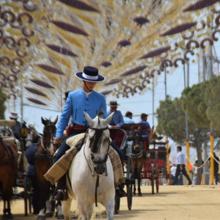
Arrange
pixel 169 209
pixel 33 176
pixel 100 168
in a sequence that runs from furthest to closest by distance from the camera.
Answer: pixel 169 209 < pixel 33 176 < pixel 100 168

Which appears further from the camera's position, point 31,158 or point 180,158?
point 180,158

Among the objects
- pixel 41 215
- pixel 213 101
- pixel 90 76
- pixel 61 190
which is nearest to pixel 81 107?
pixel 90 76

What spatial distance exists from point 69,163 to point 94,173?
0.83 m

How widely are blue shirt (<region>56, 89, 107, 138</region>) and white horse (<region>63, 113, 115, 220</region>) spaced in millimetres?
773

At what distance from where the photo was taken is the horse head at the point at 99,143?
1179 cm

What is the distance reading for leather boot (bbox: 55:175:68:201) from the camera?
13000 mm

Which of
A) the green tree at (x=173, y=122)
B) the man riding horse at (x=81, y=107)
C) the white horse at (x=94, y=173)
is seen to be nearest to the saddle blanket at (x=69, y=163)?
the man riding horse at (x=81, y=107)

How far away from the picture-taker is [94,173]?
12.0 meters

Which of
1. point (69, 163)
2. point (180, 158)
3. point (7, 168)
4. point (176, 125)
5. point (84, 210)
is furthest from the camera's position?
point (176, 125)

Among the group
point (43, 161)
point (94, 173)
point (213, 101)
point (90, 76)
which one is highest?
point (213, 101)

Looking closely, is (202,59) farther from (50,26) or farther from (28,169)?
(28,169)

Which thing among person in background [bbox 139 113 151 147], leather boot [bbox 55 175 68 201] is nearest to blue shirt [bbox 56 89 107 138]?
leather boot [bbox 55 175 68 201]

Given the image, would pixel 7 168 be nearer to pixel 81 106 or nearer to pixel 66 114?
pixel 66 114

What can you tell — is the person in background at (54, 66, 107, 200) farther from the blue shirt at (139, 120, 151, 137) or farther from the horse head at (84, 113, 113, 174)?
the blue shirt at (139, 120, 151, 137)
